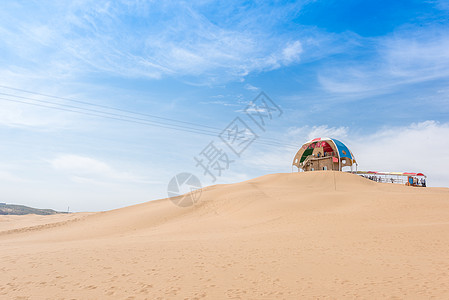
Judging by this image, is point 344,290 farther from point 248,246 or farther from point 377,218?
point 377,218

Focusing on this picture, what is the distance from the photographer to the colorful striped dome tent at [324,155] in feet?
140

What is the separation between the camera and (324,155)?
143 feet

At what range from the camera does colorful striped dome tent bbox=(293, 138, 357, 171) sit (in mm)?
42750

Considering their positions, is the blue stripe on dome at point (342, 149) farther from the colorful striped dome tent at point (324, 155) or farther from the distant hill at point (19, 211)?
the distant hill at point (19, 211)

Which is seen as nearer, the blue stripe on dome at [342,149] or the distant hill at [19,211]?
the blue stripe on dome at [342,149]

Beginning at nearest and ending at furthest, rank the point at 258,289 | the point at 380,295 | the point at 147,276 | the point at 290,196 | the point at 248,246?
the point at 380,295 → the point at 258,289 → the point at 147,276 → the point at 248,246 → the point at 290,196

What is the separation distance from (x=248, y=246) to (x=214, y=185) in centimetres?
2720

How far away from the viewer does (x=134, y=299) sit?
26.2 ft

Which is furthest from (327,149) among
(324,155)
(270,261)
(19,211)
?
(19,211)

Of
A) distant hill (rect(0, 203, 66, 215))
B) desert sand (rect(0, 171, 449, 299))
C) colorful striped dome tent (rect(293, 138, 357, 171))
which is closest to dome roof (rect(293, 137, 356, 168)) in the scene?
colorful striped dome tent (rect(293, 138, 357, 171))

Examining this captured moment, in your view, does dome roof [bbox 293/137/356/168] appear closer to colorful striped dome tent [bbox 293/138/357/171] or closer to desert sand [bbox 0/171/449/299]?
colorful striped dome tent [bbox 293/138/357/171]

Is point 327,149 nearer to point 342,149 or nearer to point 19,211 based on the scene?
point 342,149

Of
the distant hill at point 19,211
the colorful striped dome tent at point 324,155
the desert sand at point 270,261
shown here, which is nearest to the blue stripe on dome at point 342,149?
the colorful striped dome tent at point 324,155

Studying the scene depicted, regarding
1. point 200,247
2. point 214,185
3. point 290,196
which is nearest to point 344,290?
point 200,247
